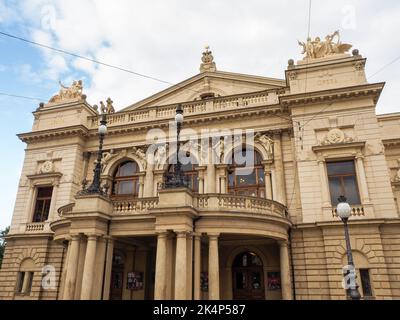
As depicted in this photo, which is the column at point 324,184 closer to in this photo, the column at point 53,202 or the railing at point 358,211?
the railing at point 358,211

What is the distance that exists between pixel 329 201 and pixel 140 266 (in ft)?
37.5

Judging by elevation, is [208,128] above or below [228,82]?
below

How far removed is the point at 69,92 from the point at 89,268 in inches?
619

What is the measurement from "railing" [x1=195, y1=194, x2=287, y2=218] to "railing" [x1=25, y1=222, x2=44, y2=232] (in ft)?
40.7

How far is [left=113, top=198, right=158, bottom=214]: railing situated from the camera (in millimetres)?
15750

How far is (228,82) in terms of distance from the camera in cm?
2372

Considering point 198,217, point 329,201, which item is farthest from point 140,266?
point 329,201

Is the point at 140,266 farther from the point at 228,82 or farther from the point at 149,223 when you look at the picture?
the point at 228,82

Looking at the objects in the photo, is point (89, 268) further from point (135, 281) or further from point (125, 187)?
point (125, 187)

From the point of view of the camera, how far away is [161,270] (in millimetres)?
13867

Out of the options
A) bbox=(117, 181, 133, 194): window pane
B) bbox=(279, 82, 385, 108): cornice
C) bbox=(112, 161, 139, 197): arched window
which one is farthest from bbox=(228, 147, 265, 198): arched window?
bbox=(117, 181, 133, 194): window pane

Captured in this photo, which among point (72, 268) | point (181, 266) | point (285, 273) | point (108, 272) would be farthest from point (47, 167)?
point (285, 273)
